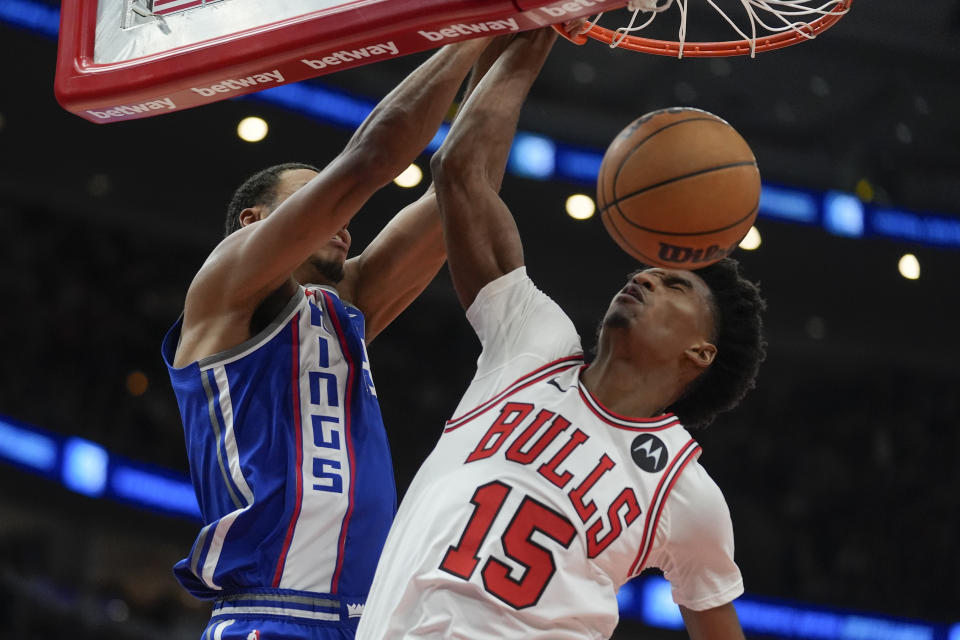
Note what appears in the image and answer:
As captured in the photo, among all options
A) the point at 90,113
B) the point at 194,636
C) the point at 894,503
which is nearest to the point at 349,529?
the point at 90,113

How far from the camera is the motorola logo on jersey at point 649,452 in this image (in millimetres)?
3055

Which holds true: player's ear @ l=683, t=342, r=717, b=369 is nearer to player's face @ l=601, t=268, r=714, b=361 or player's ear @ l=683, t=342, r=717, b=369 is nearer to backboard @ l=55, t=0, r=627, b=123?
player's face @ l=601, t=268, r=714, b=361

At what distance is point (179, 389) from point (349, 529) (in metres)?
0.69

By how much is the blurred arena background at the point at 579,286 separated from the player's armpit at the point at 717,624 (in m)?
8.47

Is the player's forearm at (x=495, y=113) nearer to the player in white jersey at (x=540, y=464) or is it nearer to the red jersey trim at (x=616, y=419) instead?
the player in white jersey at (x=540, y=464)

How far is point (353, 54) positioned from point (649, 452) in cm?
131

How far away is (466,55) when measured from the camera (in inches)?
128

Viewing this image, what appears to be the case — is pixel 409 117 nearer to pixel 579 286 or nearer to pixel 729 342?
pixel 729 342

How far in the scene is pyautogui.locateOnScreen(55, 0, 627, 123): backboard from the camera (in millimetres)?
2570

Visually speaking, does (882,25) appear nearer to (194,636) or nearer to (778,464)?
(778,464)

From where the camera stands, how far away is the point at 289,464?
10.4ft

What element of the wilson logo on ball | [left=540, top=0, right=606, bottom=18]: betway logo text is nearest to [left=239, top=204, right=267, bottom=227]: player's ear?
the wilson logo on ball

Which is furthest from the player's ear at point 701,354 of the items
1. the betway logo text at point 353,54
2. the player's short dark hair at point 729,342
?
the betway logo text at point 353,54

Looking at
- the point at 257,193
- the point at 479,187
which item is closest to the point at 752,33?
the point at 479,187
